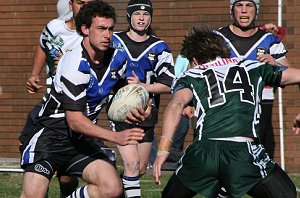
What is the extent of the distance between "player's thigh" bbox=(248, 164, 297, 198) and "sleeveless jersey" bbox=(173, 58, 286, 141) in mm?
339

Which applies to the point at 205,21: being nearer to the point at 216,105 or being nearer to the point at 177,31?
the point at 177,31

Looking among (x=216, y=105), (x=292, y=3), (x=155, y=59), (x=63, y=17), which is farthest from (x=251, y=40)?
(x=292, y=3)

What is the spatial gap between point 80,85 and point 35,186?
0.95 metres

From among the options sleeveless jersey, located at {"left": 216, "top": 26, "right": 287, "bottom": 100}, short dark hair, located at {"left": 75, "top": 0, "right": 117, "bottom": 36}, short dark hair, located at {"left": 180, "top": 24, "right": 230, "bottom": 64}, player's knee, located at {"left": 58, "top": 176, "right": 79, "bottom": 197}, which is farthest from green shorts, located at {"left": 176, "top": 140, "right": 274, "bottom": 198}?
sleeveless jersey, located at {"left": 216, "top": 26, "right": 287, "bottom": 100}

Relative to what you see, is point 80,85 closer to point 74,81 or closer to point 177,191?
point 74,81

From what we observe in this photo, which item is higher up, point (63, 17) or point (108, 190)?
point (63, 17)

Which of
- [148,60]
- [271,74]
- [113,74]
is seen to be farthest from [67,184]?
[271,74]

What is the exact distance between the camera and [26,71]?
14242 mm

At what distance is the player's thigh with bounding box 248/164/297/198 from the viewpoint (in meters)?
6.67

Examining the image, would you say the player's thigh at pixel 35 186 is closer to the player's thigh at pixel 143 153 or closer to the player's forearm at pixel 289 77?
the player's thigh at pixel 143 153

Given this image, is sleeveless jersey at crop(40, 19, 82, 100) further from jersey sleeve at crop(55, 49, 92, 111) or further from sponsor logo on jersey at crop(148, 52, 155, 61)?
jersey sleeve at crop(55, 49, 92, 111)

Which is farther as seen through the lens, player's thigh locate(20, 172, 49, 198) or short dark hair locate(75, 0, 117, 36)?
short dark hair locate(75, 0, 117, 36)

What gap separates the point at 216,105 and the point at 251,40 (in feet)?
8.80

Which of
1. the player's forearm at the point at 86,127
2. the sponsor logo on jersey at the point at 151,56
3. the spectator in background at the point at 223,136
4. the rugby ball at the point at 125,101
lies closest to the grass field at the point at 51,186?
the sponsor logo on jersey at the point at 151,56
